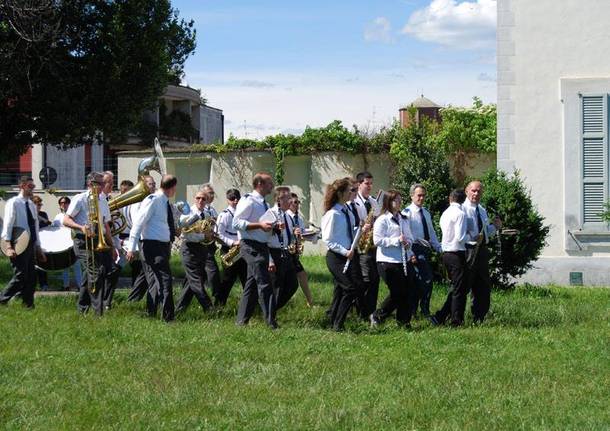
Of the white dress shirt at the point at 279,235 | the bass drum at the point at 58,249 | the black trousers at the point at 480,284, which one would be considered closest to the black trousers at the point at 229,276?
the white dress shirt at the point at 279,235

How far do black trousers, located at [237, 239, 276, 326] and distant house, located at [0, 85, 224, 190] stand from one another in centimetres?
2929

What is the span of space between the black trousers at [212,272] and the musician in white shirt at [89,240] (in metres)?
1.46

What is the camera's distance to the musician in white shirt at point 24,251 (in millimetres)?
13570

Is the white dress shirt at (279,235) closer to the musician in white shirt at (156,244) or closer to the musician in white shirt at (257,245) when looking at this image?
the musician in white shirt at (257,245)

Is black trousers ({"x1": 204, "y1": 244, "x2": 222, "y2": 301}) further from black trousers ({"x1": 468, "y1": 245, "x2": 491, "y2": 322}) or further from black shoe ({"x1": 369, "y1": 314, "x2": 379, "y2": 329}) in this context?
black trousers ({"x1": 468, "y1": 245, "x2": 491, "y2": 322})

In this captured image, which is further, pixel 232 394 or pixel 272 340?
pixel 272 340

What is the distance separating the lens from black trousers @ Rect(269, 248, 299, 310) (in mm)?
12164

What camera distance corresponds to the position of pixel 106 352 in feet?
32.9

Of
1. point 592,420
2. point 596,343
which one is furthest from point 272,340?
point 592,420

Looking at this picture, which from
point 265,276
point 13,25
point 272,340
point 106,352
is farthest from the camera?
point 13,25

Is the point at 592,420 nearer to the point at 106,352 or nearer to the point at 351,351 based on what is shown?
the point at 351,351

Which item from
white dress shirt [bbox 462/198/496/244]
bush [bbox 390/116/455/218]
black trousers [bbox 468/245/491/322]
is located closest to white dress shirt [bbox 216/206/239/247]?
white dress shirt [bbox 462/198/496/244]

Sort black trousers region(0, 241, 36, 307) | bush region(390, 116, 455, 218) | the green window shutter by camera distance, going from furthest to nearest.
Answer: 1. the green window shutter
2. bush region(390, 116, 455, 218)
3. black trousers region(0, 241, 36, 307)

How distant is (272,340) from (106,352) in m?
1.74
